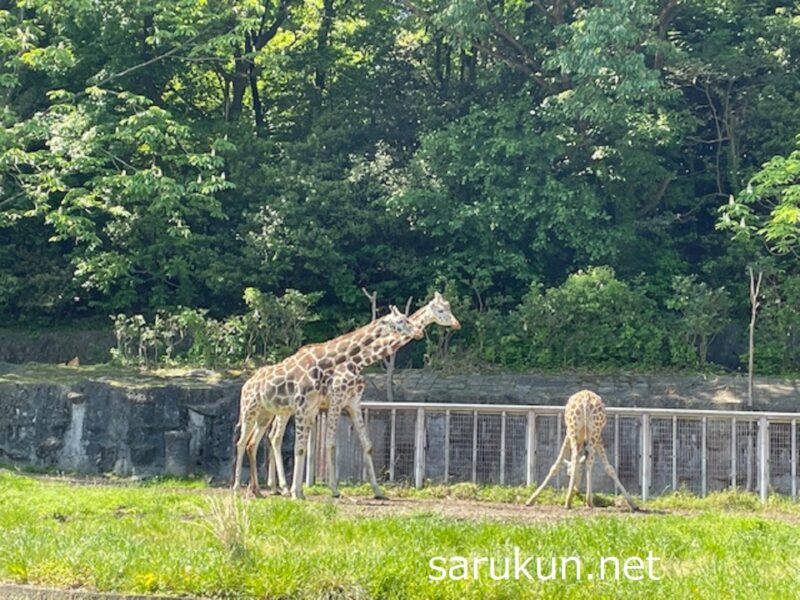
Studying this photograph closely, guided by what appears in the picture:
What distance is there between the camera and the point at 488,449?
2042 cm

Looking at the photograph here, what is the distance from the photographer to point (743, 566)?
36.2 ft

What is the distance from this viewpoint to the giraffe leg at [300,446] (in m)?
16.3

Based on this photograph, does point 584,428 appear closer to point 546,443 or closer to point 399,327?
point 399,327

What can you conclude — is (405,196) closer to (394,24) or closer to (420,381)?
(420,381)

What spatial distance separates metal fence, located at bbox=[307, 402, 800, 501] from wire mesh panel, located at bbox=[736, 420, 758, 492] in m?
0.02

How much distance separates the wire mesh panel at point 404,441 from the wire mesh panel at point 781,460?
613cm

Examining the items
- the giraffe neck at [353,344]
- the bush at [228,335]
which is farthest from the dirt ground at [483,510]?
the bush at [228,335]

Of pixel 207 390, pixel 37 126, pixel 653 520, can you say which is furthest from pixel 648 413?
pixel 37 126

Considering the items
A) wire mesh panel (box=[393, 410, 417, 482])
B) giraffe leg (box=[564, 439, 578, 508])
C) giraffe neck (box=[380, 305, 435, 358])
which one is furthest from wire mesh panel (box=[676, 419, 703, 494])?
giraffe neck (box=[380, 305, 435, 358])

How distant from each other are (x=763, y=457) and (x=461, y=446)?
536 cm

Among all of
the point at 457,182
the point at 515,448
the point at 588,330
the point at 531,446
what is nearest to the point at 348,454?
the point at 515,448

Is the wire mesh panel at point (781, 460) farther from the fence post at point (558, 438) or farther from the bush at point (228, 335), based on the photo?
the bush at point (228, 335)

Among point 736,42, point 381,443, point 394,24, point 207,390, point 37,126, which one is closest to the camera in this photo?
point 381,443

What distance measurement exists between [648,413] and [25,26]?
57.7 feet
